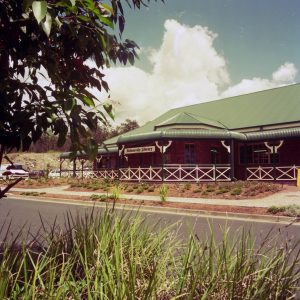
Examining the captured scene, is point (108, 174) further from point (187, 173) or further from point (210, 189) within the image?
point (210, 189)

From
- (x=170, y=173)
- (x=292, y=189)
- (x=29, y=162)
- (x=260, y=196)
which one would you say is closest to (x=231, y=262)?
(x=260, y=196)

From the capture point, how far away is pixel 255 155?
27.7m

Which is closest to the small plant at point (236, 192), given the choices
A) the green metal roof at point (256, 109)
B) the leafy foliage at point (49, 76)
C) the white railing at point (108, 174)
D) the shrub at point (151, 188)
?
the shrub at point (151, 188)

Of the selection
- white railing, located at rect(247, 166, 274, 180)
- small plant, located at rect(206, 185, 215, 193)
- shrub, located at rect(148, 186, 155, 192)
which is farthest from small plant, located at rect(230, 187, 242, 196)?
white railing, located at rect(247, 166, 274, 180)

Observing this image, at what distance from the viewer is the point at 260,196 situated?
59.0ft

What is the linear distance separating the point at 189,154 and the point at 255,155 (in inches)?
190

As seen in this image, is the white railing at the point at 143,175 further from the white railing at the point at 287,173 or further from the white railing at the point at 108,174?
the white railing at the point at 287,173

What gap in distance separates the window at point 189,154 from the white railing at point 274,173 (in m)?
4.05

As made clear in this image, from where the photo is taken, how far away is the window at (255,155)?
88.8ft

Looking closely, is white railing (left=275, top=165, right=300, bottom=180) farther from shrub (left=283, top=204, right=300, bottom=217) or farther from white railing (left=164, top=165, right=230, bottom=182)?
shrub (left=283, top=204, right=300, bottom=217)

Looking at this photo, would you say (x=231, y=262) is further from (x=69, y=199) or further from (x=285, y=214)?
(x=69, y=199)

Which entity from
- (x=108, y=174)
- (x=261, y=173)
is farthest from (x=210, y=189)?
(x=108, y=174)

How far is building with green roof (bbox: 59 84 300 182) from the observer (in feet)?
81.3

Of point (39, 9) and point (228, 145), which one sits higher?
point (228, 145)
